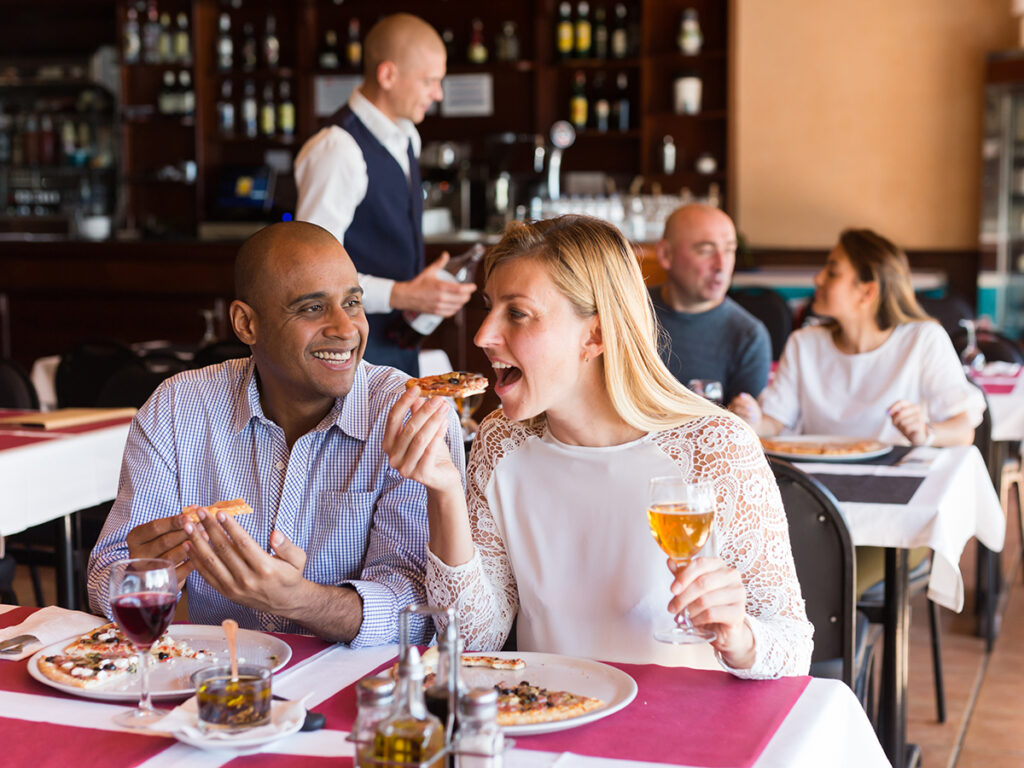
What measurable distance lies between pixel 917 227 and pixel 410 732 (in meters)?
8.05

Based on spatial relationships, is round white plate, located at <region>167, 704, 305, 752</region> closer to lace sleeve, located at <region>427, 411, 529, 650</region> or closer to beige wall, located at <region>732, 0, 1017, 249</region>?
lace sleeve, located at <region>427, 411, 529, 650</region>

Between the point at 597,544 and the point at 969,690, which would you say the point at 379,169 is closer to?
the point at 597,544

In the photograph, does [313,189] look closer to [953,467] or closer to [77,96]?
[953,467]

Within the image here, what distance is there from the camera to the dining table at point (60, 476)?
2869 mm

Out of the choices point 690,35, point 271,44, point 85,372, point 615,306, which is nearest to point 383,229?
point 85,372

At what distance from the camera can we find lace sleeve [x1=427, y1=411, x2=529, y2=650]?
5.73 feet

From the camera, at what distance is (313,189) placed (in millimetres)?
3689

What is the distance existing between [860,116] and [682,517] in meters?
7.60

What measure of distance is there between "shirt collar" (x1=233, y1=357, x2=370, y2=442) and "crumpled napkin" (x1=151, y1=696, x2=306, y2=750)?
665mm

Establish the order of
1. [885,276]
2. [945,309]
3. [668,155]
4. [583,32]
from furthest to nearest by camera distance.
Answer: [668,155] → [583,32] → [945,309] → [885,276]

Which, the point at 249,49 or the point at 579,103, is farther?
the point at 249,49

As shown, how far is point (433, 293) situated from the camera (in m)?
3.41

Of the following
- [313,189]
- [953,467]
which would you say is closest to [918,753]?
[953,467]

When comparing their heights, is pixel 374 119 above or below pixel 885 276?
above
